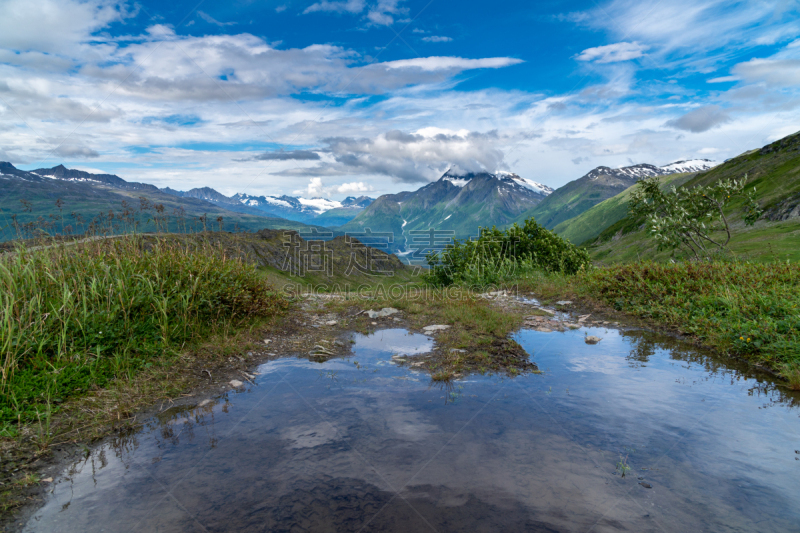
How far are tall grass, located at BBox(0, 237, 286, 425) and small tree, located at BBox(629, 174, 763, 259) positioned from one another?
1489 cm

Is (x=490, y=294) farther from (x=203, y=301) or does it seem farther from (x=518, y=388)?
(x=203, y=301)

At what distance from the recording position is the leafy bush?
17.1 meters


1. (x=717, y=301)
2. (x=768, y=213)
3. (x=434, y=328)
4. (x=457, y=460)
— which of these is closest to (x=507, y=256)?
(x=717, y=301)

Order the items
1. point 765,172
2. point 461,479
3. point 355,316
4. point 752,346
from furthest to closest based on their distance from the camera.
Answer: point 765,172
point 355,316
point 752,346
point 461,479

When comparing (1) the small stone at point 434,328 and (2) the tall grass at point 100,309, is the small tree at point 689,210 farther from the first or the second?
(2) the tall grass at point 100,309

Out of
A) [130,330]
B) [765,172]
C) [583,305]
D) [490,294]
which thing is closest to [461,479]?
[130,330]

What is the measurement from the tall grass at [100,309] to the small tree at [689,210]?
1489cm

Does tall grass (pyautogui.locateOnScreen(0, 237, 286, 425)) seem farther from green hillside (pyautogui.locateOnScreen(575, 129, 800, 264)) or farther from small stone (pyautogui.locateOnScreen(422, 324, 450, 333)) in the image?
green hillside (pyautogui.locateOnScreen(575, 129, 800, 264))

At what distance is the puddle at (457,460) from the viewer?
3.30m

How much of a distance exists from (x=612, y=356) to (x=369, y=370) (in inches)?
185

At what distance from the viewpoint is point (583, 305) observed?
11.7 meters

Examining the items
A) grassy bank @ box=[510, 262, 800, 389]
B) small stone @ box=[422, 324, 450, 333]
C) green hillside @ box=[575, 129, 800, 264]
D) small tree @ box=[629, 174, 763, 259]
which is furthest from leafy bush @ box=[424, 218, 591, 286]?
small stone @ box=[422, 324, 450, 333]

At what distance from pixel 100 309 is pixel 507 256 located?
15.8 metres

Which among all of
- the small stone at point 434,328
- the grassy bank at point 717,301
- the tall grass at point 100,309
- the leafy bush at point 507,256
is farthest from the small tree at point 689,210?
the tall grass at point 100,309
